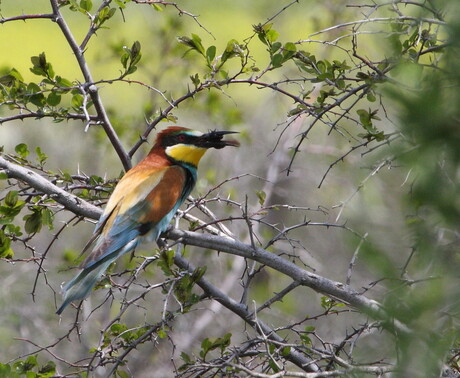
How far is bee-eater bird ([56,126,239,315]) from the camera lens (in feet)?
10.0

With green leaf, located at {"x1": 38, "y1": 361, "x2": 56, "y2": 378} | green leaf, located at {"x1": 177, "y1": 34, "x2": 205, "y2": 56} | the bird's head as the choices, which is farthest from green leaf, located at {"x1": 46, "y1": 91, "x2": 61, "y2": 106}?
the bird's head

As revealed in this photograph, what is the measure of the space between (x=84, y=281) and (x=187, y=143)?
1236mm

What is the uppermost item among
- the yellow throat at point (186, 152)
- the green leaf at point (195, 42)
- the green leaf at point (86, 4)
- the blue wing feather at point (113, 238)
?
the yellow throat at point (186, 152)

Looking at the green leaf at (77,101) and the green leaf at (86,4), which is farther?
the green leaf at (77,101)

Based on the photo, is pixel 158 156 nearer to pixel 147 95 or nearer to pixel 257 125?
pixel 147 95

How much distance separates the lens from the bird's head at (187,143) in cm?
389

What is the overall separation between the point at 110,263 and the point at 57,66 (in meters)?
10.5

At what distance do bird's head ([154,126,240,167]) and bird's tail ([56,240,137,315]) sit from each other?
0.88 meters

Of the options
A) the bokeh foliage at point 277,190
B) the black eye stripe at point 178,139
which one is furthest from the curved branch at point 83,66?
the black eye stripe at point 178,139

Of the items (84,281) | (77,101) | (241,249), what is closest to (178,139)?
(77,101)

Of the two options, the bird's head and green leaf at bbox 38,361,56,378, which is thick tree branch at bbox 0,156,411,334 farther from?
the bird's head

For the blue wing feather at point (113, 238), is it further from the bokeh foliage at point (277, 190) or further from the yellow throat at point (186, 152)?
the yellow throat at point (186, 152)

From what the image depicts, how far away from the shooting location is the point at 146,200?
137 inches

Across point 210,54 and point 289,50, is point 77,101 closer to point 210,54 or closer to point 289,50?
point 210,54
